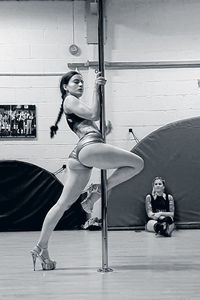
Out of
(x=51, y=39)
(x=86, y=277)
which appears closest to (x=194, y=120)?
(x=51, y=39)

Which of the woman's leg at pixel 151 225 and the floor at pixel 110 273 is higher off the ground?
the floor at pixel 110 273

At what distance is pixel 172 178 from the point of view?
23.3ft

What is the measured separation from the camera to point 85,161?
3.94 m

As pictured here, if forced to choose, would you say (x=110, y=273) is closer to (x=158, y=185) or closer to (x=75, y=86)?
(x=75, y=86)

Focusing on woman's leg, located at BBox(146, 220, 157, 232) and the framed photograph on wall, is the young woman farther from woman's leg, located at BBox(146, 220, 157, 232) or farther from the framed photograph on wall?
the framed photograph on wall

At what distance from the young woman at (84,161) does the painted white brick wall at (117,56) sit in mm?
3257

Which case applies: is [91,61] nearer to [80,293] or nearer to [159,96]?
[159,96]

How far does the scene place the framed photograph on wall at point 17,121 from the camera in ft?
24.1

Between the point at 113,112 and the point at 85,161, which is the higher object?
the point at 113,112

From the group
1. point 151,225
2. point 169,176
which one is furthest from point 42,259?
point 169,176

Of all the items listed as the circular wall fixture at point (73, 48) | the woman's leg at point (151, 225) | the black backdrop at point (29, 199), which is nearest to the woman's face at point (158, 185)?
the woman's leg at point (151, 225)

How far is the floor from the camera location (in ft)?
11.2

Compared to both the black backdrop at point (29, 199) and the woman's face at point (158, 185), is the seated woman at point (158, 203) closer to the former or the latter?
the woman's face at point (158, 185)

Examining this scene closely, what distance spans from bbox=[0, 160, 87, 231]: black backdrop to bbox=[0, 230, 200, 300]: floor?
852mm
